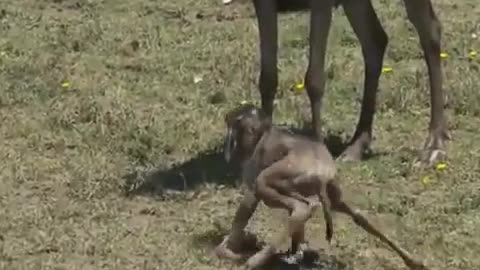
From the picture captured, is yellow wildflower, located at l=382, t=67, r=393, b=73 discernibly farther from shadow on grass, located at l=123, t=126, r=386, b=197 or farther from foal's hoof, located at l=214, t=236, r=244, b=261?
foal's hoof, located at l=214, t=236, r=244, b=261

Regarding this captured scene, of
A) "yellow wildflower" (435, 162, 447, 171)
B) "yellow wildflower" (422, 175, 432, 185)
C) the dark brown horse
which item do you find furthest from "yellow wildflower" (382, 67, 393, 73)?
"yellow wildflower" (422, 175, 432, 185)

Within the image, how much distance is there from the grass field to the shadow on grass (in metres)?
0.01

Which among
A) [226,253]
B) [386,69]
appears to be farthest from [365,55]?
[226,253]

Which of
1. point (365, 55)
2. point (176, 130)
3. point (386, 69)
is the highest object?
point (365, 55)

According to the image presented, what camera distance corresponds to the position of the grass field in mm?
5848

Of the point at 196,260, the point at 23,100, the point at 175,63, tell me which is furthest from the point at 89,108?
the point at 196,260

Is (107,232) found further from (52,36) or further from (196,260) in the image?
(52,36)

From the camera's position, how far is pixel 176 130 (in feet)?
24.2

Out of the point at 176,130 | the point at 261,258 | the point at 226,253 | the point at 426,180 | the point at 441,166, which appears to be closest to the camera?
the point at 261,258

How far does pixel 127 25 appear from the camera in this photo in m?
9.59

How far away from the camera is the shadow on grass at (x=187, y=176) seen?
6543mm

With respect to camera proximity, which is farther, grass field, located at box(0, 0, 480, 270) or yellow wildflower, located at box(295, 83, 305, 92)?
yellow wildflower, located at box(295, 83, 305, 92)

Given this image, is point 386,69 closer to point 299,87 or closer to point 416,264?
point 299,87

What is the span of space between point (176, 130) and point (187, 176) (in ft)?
2.20
